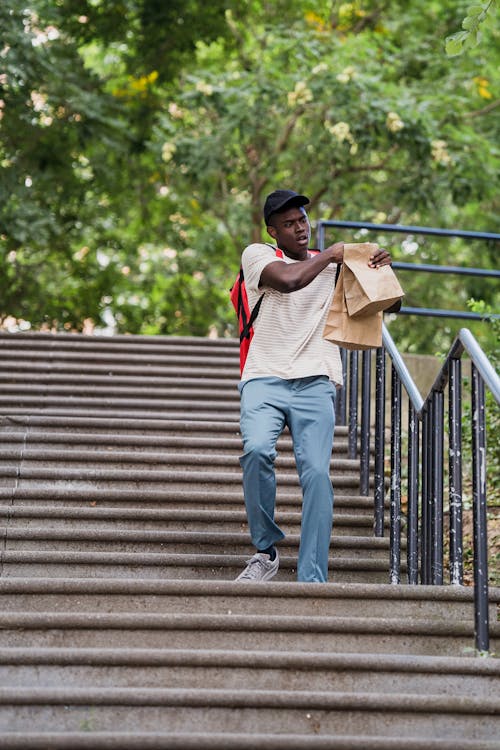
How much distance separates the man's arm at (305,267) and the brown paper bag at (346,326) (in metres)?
0.13

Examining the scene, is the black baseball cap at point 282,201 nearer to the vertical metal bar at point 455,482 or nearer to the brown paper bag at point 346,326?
the brown paper bag at point 346,326

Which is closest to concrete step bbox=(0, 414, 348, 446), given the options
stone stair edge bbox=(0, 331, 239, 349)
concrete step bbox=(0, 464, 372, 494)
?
concrete step bbox=(0, 464, 372, 494)

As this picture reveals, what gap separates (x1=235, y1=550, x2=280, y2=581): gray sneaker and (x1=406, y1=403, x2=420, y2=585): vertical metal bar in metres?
0.59

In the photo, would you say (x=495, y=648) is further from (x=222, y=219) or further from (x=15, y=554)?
(x=222, y=219)

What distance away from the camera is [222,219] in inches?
498

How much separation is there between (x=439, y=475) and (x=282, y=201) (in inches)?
51.5

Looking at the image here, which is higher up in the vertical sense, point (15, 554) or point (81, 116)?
point (81, 116)

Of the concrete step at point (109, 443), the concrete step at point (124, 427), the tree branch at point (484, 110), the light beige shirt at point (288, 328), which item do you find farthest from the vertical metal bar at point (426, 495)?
the tree branch at point (484, 110)

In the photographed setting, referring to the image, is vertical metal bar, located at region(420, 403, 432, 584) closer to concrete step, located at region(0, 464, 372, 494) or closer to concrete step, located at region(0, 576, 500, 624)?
concrete step, located at region(0, 576, 500, 624)

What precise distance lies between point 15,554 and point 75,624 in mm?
985

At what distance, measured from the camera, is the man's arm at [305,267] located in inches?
176

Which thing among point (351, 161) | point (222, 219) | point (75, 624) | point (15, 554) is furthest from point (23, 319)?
point (75, 624)

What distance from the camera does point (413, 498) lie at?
4867mm

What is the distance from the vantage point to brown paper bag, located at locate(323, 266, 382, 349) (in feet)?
14.9
